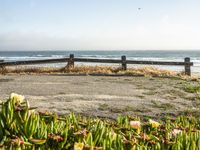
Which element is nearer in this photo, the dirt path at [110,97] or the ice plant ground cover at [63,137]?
the ice plant ground cover at [63,137]

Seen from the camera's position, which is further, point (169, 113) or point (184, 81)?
point (184, 81)

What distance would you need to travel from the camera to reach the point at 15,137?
227 cm

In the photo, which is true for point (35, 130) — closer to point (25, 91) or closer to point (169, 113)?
point (169, 113)

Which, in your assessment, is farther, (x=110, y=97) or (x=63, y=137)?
(x=110, y=97)

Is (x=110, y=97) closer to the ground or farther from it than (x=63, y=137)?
closer to the ground

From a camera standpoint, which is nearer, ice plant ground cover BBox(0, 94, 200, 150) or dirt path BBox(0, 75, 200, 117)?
ice plant ground cover BBox(0, 94, 200, 150)

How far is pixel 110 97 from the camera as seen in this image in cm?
1324

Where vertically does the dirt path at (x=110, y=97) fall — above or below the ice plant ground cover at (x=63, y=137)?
below

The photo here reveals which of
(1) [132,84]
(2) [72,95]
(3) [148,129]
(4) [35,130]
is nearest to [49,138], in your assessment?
(4) [35,130]

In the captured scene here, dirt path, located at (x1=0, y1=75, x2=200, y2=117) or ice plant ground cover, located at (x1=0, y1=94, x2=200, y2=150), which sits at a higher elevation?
ice plant ground cover, located at (x1=0, y1=94, x2=200, y2=150)

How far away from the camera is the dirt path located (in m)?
10.9

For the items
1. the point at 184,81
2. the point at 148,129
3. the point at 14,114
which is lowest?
the point at 184,81

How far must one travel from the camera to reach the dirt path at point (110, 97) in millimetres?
10873

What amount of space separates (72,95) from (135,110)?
3111mm
